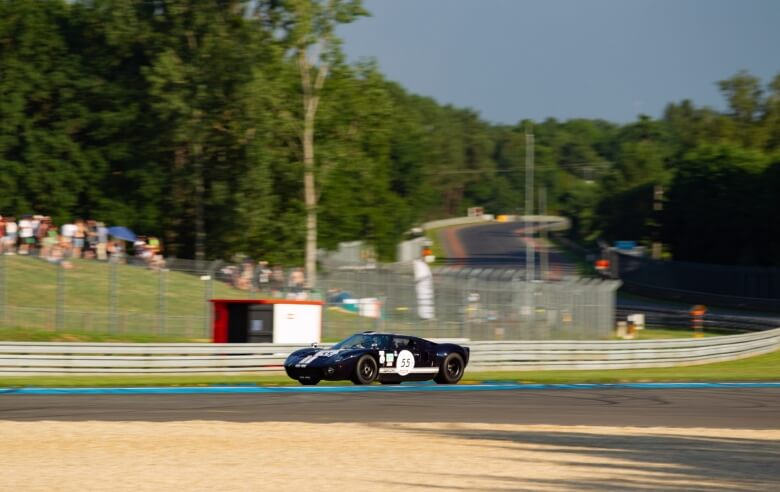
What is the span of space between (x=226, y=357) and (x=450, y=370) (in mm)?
5534

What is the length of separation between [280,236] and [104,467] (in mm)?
39801

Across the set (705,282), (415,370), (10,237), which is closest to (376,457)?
(415,370)

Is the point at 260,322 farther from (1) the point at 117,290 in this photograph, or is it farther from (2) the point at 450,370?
(2) the point at 450,370

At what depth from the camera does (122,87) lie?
5250cm

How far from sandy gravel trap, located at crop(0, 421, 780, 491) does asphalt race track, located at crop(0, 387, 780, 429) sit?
1.13 metres

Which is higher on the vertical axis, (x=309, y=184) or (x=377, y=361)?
(x=309, y=184)

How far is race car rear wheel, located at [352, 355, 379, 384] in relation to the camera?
21.5 metres

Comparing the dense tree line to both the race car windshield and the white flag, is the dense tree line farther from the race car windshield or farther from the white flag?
the race car windshield

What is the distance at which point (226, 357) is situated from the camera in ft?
84.4

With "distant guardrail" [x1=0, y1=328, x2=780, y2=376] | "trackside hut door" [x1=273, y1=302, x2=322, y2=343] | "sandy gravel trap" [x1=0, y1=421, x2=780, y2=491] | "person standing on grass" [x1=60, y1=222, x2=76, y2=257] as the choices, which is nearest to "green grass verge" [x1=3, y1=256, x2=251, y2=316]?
"person standing on grass" [x1=60, y1=222, x2=76, y2=257]

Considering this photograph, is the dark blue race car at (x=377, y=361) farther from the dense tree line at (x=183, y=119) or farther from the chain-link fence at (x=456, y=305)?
the dense tree line at (x=183, y=119)

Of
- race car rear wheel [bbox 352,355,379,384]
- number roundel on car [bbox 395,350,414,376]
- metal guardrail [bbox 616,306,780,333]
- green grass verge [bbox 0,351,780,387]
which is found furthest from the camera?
metal guardrail [bbox 616,306,780,333]

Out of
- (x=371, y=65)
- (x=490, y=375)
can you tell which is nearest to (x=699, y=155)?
(x=371, y=65)

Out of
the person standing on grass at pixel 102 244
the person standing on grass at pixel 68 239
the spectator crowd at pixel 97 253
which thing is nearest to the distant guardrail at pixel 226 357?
the spectator crowd at pixel 97 253
